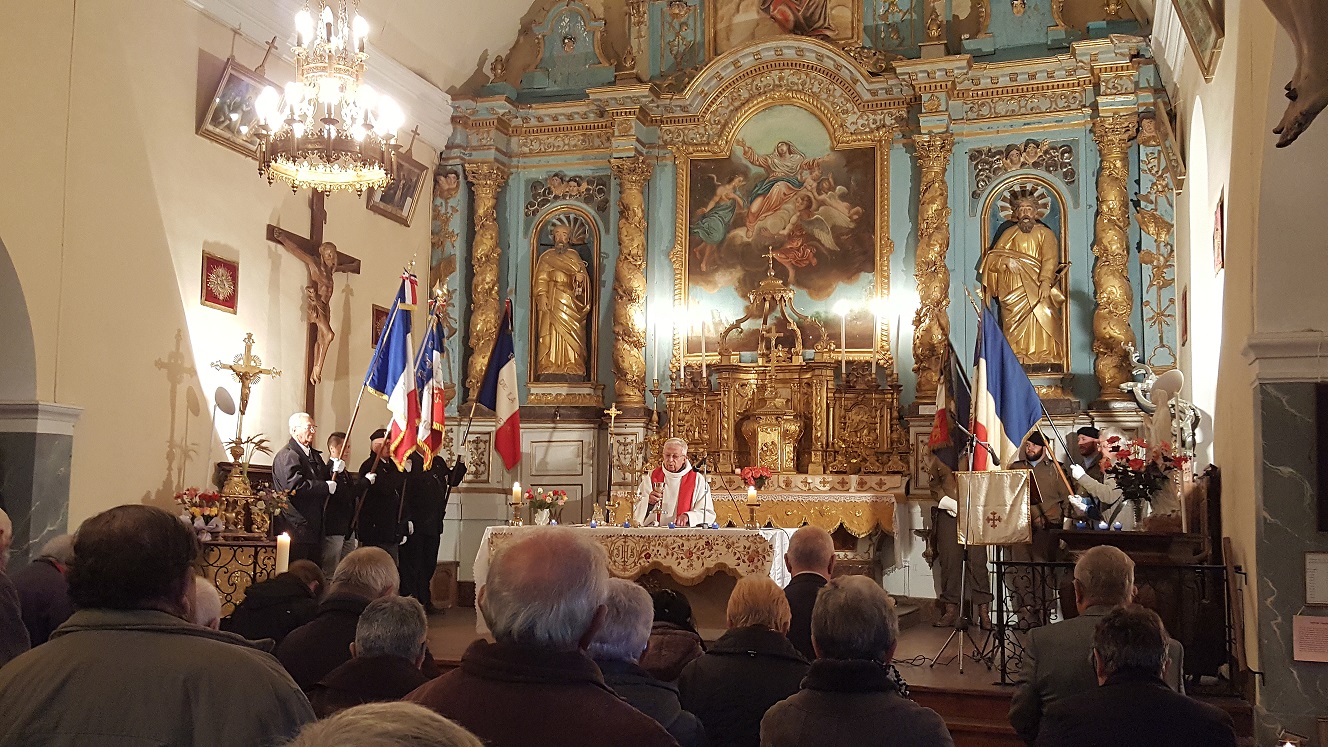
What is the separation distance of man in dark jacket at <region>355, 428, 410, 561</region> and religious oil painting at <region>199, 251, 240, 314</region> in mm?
1767

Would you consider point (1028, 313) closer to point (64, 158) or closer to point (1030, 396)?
point (1030, 396)

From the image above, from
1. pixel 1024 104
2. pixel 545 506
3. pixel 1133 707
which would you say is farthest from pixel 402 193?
pixel 1133 707

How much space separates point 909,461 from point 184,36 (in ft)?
25.4

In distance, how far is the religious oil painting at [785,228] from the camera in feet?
43.5

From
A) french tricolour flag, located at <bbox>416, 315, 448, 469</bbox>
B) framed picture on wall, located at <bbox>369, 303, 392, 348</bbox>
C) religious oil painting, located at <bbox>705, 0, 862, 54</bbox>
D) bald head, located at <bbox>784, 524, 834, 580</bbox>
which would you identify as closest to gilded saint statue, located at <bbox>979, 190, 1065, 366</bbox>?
religious oil painting, located at <bbox>705, 0, 862, 54</bbox>

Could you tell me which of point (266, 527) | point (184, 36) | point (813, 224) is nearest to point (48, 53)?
point (184, 36)

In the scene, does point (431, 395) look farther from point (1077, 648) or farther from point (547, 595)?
point (547, 595)

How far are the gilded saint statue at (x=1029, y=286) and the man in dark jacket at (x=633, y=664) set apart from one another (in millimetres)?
9487

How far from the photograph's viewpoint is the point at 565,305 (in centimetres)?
1406

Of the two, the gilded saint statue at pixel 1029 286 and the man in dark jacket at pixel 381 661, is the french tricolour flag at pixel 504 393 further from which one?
the man in dark jacket at pixel 381 661

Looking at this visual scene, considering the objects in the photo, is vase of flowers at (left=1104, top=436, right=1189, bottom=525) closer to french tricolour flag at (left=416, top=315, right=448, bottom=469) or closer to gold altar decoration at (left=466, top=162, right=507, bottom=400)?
french tricolour flag at (left=416, top=315, right=448, bottom=469)

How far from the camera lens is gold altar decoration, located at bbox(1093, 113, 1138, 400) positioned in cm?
1218

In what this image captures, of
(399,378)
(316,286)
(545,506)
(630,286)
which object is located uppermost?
(630,286)

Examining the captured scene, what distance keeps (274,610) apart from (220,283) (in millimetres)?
5883
